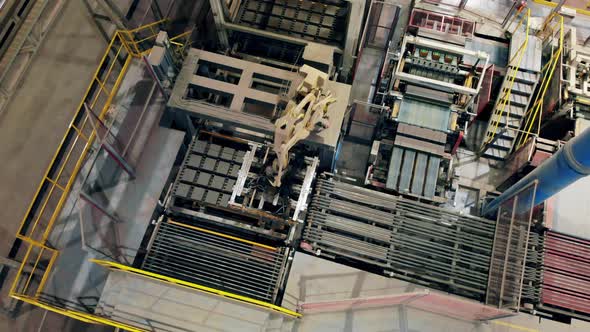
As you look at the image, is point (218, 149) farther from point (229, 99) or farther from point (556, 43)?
point (556, 43)

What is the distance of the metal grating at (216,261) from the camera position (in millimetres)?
8312

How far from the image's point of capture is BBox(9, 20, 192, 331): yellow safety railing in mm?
7555

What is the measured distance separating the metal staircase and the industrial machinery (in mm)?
33

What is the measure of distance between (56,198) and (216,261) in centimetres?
355

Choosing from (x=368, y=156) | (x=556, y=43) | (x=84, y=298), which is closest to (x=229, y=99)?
(x=368, y=156)

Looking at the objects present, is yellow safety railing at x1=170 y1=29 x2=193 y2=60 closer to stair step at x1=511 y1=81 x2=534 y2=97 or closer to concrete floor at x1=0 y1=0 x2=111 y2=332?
concrete floor at x1=0 y1=0 x2=111 y2=332

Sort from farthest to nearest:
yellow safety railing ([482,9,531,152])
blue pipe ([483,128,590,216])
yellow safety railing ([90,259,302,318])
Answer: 1. yellow safety railing ([482,9,531,152])
2. yellow safety railing ([90,259,302,318])
3. blue pipe ([483,128,590,216])

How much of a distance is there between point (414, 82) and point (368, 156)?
1987 millimetres

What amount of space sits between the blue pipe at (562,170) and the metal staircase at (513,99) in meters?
2.10

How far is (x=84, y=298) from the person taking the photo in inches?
321

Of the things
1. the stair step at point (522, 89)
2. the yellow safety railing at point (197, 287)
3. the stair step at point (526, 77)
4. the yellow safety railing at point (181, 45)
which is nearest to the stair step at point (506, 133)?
the stair step at point (522, 89)

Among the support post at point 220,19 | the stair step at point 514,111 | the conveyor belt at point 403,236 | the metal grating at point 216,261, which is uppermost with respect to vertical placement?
the stair step at point 514,111

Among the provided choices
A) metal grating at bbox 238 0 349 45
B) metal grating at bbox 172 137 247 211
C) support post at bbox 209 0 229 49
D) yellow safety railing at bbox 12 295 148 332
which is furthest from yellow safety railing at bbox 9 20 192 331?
metal grating at bbox 238 0 349 45

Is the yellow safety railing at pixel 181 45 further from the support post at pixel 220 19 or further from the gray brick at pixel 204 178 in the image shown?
the gray brick at pixel 204 178
